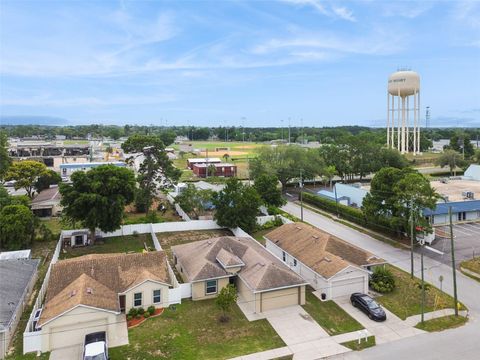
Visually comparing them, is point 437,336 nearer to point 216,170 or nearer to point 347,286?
point 347,286

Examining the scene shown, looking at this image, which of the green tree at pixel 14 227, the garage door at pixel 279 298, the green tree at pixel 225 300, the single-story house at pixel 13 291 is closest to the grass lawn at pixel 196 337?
the green tree at pixel 225 300

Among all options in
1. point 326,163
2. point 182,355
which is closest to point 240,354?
point 182,355

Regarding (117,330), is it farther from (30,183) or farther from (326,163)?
(326,163)

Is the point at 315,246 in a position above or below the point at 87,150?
below

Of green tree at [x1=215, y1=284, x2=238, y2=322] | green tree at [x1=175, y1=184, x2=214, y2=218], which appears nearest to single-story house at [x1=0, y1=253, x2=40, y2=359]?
green tree at [x1=215, y1=284, x2=238, y2=322]

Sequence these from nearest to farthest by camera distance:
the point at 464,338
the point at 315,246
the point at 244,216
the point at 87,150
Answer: the point at 464,338
the point at 315,246
the point at 244,216
the point at 87,150

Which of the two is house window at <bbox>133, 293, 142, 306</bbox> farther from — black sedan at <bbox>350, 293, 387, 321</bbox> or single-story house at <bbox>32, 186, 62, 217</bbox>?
single-story house at <bbox>32, 186, 62, 217</bbox>

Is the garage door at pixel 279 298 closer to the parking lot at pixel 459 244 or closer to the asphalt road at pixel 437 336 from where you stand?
the asphalt road at pixel 437 336
